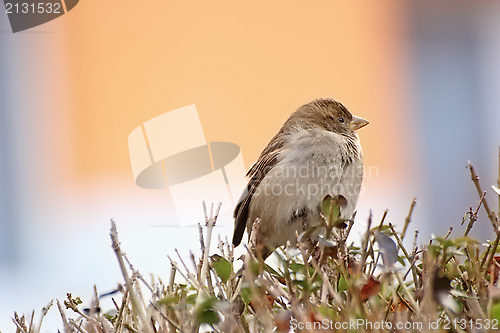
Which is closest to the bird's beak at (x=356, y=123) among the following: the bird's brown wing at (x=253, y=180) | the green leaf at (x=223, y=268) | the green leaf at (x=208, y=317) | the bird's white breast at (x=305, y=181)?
the bird's white breast at (x=305, y=181)

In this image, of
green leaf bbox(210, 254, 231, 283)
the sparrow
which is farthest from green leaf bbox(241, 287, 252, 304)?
the sparrow

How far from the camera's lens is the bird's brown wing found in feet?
7.23

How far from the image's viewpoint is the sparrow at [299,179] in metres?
1.93

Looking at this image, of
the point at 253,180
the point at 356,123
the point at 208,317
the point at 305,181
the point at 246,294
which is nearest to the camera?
the point at 208,317

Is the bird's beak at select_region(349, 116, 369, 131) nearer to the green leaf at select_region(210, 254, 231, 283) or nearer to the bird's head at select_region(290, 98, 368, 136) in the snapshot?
the bird's head at select_region(290, 98, 368, 136)

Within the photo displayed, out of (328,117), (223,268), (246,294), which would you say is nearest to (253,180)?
(328,117)

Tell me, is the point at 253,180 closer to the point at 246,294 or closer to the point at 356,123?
the point at 356,123

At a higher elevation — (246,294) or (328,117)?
(328,117)

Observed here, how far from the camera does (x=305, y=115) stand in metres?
2.39

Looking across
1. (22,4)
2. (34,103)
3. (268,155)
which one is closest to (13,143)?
(34,103)

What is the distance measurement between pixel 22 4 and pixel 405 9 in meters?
3.82

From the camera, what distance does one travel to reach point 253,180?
7.45 ft

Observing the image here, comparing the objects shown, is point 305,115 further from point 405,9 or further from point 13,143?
point 405,9

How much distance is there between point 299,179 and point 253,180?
36cm
